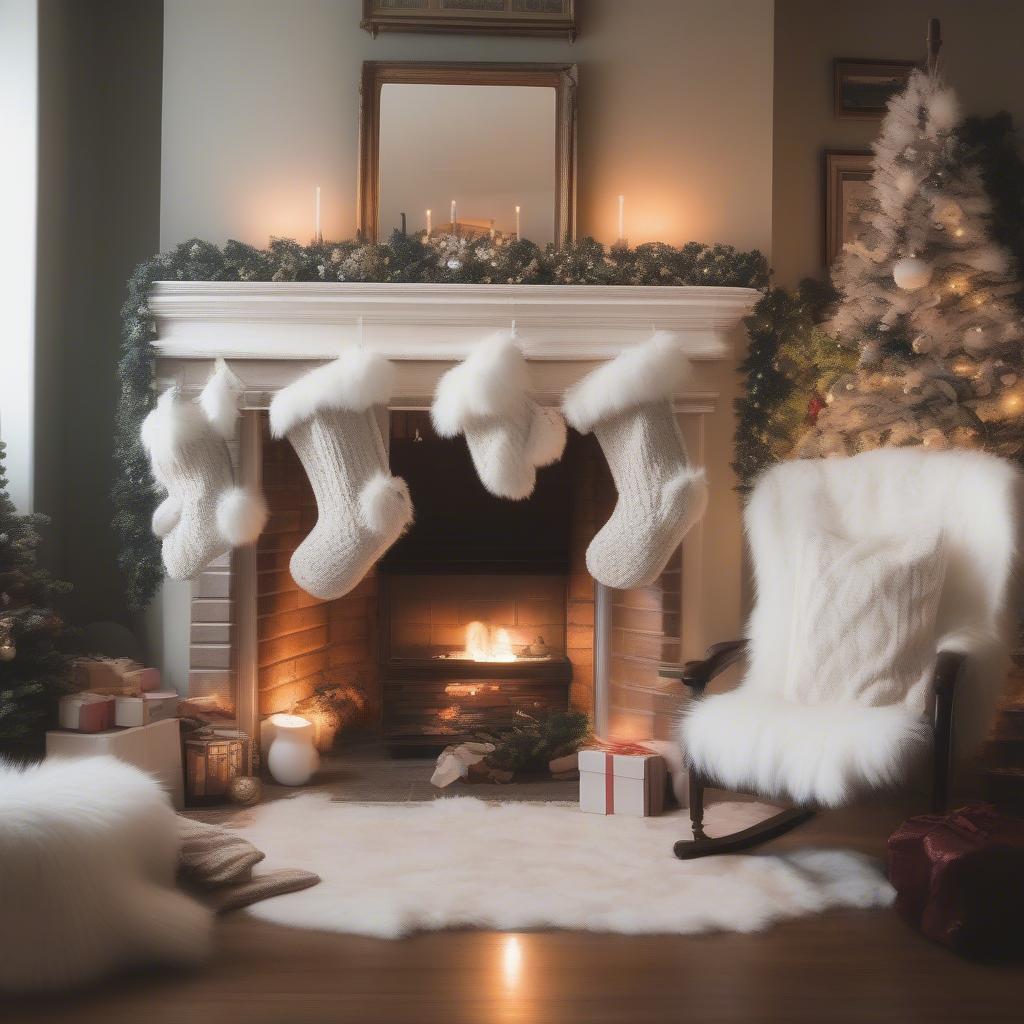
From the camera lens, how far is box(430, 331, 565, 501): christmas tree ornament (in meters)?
3.21

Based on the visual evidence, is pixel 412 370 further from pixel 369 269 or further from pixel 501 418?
pixel 501 418

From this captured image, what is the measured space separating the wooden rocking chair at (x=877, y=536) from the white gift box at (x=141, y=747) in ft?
5.40

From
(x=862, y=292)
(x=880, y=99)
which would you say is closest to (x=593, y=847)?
(x=862, y=292)

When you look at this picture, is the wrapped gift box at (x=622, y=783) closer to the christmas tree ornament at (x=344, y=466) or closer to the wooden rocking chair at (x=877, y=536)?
the wooden rocking chair at (x=877, y=536)

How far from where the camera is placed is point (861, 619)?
296 centimetres

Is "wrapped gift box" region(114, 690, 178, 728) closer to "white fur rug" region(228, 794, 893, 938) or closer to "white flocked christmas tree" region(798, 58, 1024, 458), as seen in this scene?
"white fur rug" region(228, 794, 893, 938)

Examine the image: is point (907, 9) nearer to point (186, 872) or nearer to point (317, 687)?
point (317, 687)

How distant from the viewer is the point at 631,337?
3773mm

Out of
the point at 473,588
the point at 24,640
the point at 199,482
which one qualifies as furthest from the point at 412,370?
the point at 24,640

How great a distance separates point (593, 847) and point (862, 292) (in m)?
2.06

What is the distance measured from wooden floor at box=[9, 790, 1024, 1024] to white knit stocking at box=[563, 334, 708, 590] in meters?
1.17

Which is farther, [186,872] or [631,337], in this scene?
[631,337]

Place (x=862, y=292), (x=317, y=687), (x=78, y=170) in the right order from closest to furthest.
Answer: (x=862, y=292), (x=78, y=170), (x=317, y=687)

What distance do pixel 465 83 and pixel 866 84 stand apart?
164 centimetres
